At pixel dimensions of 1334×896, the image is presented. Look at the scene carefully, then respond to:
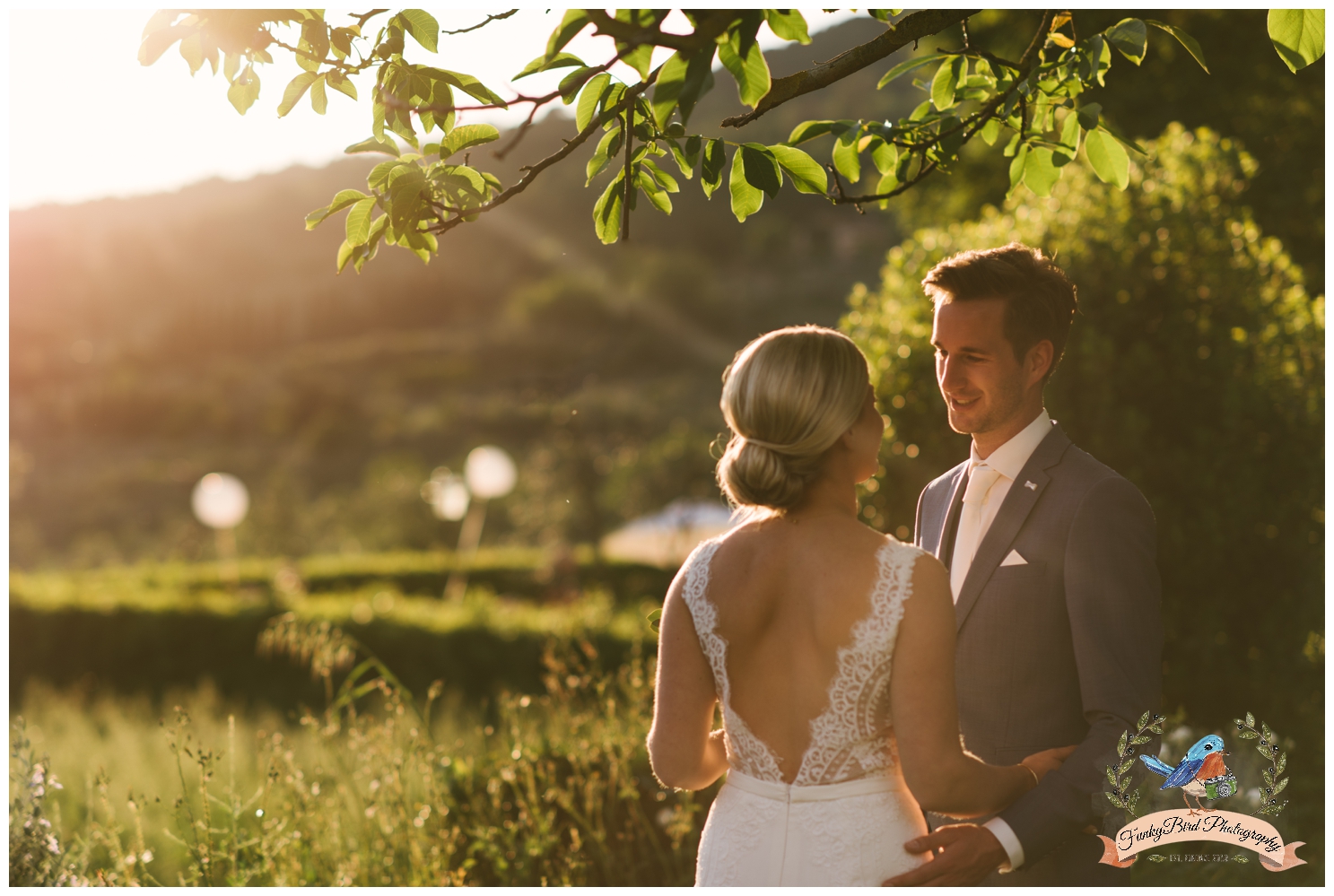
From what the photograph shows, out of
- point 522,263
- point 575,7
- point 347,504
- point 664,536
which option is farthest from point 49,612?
point 522,263

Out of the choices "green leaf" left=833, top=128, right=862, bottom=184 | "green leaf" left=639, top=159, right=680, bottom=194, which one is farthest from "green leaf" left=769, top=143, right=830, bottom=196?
"green leaf" left=639, top=159, right=680, bottom=194

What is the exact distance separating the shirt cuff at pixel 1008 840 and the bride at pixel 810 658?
1.9 inches

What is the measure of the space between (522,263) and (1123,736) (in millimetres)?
55247

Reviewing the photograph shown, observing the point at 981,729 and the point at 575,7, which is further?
the point at 981,729

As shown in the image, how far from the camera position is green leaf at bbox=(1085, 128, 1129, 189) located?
273 centimetres

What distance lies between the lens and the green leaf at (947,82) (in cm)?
296

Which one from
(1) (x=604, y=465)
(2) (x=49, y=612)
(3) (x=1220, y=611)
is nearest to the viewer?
(3) (x=1220, y=611)

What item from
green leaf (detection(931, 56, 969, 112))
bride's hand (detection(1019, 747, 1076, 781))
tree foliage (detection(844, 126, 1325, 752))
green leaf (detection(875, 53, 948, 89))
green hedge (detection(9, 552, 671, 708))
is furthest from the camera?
green hedge (detection(9, 552, 671, 708))

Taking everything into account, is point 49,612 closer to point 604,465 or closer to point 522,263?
point 604,465

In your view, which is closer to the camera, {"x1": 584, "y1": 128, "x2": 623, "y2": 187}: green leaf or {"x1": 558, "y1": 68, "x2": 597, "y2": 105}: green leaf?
{"x1": 558, "y1": 68, "x2": 597, "y2": 105}: green leaf

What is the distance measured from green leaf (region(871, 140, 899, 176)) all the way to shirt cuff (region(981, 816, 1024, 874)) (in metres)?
1.99

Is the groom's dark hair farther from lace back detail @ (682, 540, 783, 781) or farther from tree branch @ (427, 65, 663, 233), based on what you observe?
lace back detail @ (682, 540, 783, 781)

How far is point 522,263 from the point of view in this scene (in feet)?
181

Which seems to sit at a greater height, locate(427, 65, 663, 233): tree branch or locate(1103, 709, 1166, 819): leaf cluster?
locate(427, 65, 663, 233): tree branch
